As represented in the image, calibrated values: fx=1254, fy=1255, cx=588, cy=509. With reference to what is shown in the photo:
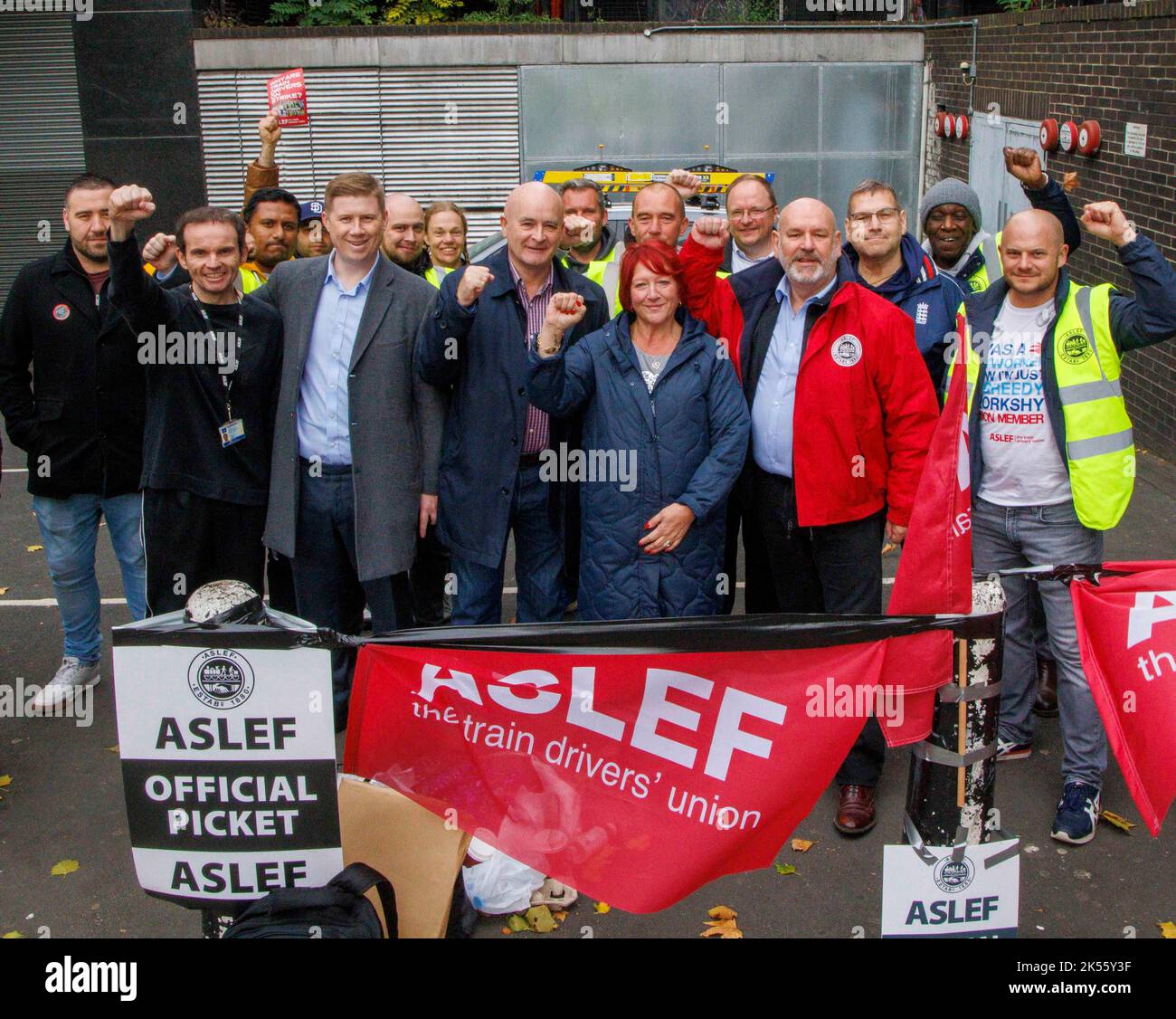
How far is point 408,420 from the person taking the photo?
5129mm

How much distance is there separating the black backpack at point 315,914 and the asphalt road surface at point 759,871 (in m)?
0.91

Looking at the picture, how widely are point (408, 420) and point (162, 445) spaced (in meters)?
0.98

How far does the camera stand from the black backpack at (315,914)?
128 inches

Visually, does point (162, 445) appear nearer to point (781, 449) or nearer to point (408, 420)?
point (408, 420)

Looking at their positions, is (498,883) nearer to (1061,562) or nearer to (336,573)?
(336,573)

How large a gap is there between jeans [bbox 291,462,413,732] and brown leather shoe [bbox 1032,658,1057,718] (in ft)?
9.42

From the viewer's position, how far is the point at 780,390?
4.78 m

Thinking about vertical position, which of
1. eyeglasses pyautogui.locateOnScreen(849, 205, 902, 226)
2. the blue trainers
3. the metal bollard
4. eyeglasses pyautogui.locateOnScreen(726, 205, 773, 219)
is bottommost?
the blue trainers

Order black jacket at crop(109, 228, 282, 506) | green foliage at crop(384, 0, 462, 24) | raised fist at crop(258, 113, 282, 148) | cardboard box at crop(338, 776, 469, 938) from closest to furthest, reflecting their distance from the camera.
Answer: cardboard box at crop(338, 776, 469, 938)
black jacket at crop(109, 228, 282, 506)
raised fist at crop(258, 113, 282, 148)
green foliage at crop(384, 0, 462, 24)

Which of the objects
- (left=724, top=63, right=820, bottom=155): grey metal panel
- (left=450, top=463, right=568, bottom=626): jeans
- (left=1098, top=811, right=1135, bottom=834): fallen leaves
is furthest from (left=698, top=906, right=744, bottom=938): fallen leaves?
(left=724, top=63, right=820, bottom=155): grey metal panel

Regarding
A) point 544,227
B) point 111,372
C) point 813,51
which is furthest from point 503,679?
point 813,51

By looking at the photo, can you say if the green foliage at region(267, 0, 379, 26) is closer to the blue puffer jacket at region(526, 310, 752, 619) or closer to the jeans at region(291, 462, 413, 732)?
the jeans at region(291, 462, 413, 732)

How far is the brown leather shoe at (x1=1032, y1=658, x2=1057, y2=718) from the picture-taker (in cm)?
566
